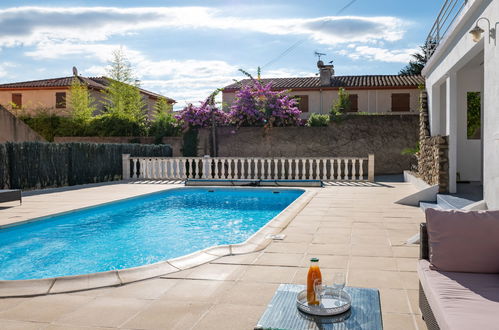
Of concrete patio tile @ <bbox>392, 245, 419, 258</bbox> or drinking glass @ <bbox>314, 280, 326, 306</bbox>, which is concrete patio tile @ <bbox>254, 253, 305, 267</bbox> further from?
drinking glass @ <bbox>314, 280, 326, 306</bbox>

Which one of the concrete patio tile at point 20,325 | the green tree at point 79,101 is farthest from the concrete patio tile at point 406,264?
the green tree at point 79,101

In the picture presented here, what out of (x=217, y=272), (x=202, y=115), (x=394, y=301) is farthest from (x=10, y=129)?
(x=394, y=301)

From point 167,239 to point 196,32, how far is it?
284 inches

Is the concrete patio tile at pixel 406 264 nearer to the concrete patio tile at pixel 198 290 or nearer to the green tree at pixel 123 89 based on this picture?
the concrete patio tile at pixel 198 290

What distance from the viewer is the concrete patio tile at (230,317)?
3.17m

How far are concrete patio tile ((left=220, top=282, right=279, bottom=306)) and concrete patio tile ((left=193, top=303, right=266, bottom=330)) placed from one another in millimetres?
90

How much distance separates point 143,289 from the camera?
3984 millimetres

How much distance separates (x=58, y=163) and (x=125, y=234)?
6569mm

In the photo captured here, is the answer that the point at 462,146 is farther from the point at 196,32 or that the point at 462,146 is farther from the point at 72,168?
the point at 72,168

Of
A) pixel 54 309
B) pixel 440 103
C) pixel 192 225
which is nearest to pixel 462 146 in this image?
pixel 440 103

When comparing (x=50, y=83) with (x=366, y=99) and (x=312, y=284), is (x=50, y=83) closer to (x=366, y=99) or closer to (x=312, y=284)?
(x=366, y=99)

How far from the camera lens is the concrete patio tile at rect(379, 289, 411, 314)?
345 cm

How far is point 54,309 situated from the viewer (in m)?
3.51

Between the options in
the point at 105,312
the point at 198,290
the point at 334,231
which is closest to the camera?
the point at 105,312
